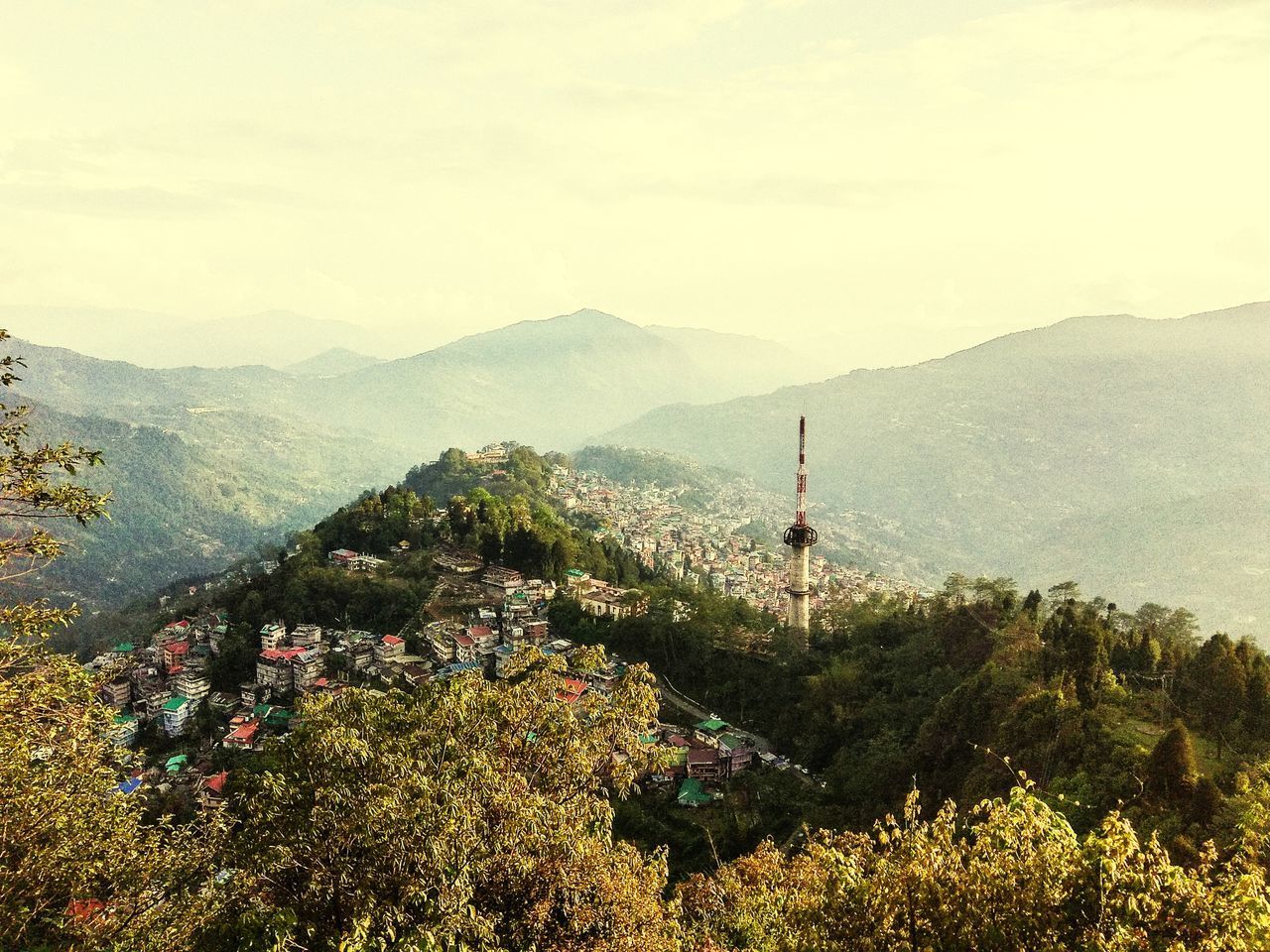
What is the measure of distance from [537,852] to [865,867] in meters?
2.67

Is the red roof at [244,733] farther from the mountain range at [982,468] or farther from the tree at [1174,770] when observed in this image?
the mountain range at [982,468]

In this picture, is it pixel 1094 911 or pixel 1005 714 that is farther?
pixel 1005 714

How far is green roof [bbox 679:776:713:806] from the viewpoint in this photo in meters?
23.3

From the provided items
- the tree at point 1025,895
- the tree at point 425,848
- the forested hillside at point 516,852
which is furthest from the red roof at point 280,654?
the tree at point 1025,895

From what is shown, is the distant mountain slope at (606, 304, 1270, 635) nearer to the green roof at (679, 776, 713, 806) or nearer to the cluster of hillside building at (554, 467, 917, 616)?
the cluster of hillside building at (554, 467, 917, 616)

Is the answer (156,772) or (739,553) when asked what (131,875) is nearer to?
(156,772)

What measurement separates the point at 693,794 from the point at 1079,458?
5276 inches

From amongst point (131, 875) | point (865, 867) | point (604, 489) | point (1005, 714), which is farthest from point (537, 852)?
point (604, 489)

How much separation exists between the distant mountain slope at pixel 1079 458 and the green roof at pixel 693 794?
55.2 meters

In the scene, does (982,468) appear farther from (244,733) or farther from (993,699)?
(244,733)

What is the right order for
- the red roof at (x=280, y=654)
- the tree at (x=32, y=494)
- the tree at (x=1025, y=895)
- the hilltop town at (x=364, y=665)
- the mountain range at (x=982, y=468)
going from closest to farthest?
the tree at (x=1025, y=895) → the tree at (x=32, y=494) → the hilltop town at (x=364, y=665) → the red roof at (x=280, y=654) → the mountain range at (x=982, y=468)

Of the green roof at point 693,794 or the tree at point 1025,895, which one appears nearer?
the tree at point 1025,895

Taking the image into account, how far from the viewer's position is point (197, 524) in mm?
114312

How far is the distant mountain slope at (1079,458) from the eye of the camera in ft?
257
